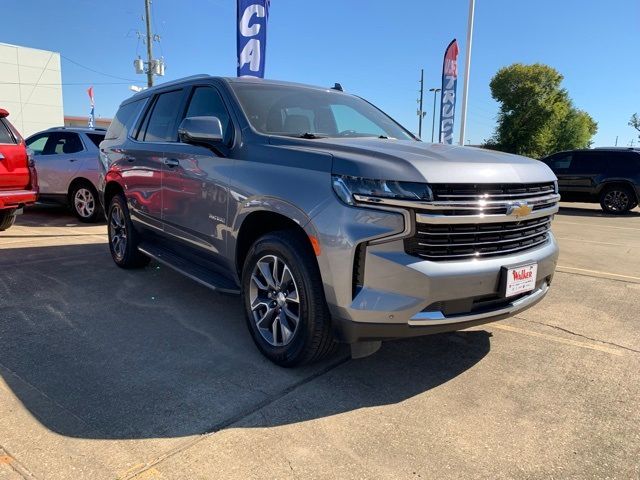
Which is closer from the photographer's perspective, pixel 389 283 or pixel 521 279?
pixel 389 283

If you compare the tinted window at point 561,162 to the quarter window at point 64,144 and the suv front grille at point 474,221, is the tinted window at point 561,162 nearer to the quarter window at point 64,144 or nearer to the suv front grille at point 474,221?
the quarter window at point 64,144

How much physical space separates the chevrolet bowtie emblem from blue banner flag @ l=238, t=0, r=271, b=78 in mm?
8187

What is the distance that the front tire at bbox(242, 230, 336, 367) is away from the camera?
113 inches

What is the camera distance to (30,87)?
114ft

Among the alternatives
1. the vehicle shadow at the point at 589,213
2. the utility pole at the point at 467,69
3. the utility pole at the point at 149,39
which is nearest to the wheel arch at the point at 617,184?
the vehicle shadow at the point at 589,213

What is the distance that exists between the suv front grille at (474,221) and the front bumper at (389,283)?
71 millimetres

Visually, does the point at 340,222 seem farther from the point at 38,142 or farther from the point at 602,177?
the point at 602,177

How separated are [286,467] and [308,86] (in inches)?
130

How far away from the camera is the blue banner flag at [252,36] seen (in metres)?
10.0

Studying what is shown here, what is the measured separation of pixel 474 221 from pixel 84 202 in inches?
322

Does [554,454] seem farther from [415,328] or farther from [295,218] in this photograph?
[295,218]

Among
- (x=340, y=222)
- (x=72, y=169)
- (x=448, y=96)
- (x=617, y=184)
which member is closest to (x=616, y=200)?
(x=617, y=184)

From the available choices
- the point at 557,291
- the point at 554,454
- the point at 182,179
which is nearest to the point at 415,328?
Result: the point at 554,454

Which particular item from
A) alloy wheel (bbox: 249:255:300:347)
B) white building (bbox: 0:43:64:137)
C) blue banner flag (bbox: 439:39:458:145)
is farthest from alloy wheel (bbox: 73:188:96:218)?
white building (bbox: 0:43:64:137)
